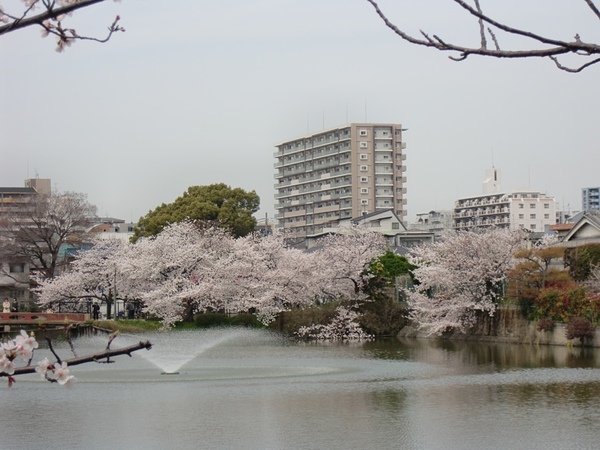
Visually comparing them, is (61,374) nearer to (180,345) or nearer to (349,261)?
(180,345)

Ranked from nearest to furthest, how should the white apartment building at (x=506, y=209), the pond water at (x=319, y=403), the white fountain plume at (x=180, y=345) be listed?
the pond water at (x=319, y=403), the white fountain plume at (x=180, y=345), the white apartment building at (x=506, y=209)

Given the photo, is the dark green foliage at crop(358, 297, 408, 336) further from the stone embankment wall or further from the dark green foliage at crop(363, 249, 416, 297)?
the stone embankment wall

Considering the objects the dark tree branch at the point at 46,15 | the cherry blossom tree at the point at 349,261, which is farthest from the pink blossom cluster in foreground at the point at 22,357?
the cherry blossom tree at the point at 349,261

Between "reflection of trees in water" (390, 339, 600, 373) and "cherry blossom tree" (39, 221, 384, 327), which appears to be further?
A: "cherry blossom tree" (39, 221, 384, 327)

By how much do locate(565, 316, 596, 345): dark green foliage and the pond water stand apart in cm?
103

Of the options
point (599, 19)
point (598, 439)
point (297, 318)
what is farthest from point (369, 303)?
point (599, 19)

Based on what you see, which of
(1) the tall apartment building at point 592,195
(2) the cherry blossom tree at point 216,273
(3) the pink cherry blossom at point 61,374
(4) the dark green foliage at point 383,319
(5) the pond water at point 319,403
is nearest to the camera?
(3) the pink cherry blossom at point 61,374

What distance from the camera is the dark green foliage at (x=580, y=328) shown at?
94.3 feet

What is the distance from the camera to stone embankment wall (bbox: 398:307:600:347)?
3034 cm

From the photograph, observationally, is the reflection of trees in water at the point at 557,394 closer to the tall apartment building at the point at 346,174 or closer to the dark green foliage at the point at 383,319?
the dark green foliage at the point at 383,319

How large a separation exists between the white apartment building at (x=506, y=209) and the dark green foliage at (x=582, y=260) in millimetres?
54590

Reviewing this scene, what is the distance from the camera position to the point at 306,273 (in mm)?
43969

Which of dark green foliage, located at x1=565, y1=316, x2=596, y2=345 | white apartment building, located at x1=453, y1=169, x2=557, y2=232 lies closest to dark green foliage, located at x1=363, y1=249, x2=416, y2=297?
dark green foliage, located at x1=565, y1=316, x2=596, y2=345

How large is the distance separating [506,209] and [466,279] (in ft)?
194
